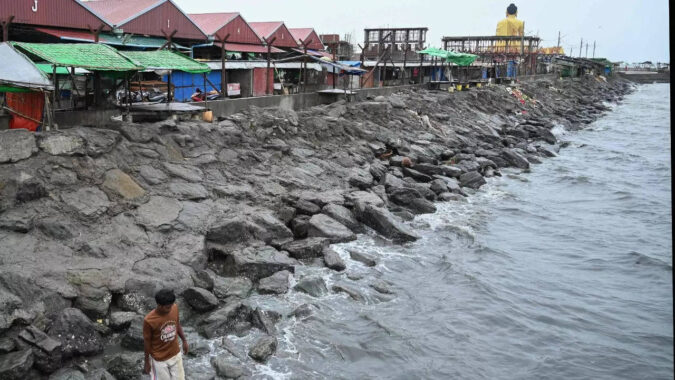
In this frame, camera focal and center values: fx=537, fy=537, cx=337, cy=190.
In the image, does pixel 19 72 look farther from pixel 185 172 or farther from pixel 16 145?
pixel 185 172

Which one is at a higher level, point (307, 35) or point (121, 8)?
point (307, 35)

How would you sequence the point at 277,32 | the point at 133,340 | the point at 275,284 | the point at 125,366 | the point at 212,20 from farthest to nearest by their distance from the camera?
the point at 277,32, the point at 212,20, the point at 275,284, the point at 133,340, the point at 125,366

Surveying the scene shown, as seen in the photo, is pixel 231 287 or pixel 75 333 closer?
pixel 75 333

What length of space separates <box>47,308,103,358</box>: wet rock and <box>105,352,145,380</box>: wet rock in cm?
43

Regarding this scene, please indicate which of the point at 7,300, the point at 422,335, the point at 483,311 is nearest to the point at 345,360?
the point at 422,335

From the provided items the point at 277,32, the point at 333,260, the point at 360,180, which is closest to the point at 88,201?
the point at 333,260

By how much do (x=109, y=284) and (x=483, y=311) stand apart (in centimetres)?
766

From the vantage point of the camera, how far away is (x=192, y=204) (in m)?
13.8

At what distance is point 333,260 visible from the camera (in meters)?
12.8

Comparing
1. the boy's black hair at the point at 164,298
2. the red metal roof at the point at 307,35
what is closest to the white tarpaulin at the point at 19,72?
the boy's black hair at the point at 164,298

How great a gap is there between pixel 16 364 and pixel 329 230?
8.15 meters

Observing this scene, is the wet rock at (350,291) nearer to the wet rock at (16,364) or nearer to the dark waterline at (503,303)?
the dark waterline at (503,303)

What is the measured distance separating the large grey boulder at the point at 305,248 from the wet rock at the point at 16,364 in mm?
6304

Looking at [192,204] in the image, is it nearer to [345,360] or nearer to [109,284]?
[109,284]
